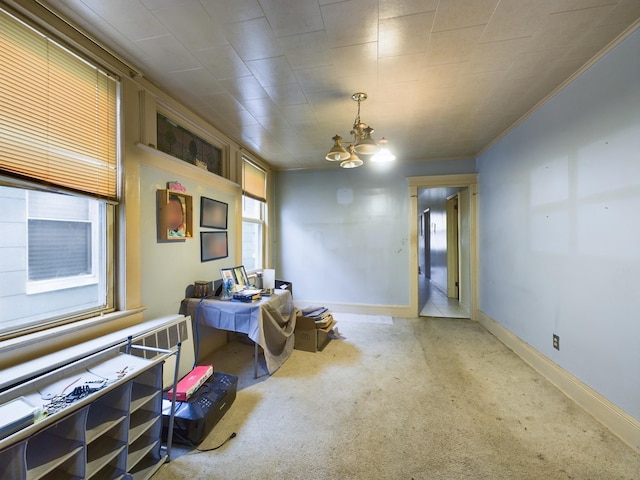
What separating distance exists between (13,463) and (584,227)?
10.9ft

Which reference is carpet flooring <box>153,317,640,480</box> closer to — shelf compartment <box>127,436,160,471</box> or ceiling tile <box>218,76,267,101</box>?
shelf compartment <box>127,436,160,471</box>

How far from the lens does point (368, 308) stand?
440 cm

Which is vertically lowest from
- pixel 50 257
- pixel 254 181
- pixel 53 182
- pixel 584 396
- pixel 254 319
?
pixel 584 396

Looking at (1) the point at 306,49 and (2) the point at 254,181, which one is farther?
(2) the point at 254,181

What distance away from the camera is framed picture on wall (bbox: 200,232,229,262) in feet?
9.30

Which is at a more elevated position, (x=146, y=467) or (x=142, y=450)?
(x=142, y=450)

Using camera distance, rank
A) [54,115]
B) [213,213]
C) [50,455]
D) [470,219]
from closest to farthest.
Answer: [50,455]
[54,115]
[213,213]
[470,219]

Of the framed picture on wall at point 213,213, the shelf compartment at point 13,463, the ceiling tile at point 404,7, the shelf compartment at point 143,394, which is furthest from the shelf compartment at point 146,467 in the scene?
the ceiling tile at point 404,7

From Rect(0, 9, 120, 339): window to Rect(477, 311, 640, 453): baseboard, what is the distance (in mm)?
3491

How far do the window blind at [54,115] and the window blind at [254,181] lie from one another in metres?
1.97

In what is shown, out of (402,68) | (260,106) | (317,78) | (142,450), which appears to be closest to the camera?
(142,450)

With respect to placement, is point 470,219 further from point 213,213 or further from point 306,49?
point 213,213

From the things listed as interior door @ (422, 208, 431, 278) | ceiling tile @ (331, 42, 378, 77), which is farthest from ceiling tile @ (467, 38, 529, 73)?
interior door @ (422, 208, 431, 278)

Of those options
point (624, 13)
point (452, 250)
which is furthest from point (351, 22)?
point (452, 250)
